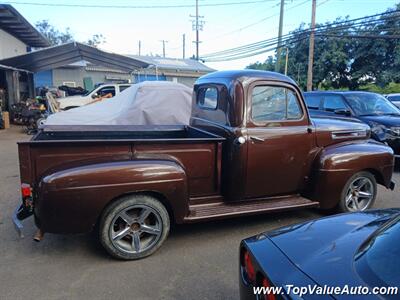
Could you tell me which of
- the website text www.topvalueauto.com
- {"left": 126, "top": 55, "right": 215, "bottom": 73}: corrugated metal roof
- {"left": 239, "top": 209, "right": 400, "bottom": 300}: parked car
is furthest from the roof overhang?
the website text www.topvalueauto.com

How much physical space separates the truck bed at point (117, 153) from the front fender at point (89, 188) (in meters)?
0.15

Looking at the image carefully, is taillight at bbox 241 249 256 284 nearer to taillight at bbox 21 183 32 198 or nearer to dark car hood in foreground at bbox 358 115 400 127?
taillight at bbox 21 183 32 198

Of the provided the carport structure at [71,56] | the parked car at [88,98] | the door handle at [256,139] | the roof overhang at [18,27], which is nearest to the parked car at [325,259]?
the door handle at [256,139]

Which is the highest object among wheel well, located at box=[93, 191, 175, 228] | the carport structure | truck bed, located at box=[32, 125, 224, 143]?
the carport structure

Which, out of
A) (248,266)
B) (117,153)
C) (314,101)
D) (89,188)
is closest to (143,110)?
(314,101)

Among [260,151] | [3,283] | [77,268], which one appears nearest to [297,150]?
[260,151]

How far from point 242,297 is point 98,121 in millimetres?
8545

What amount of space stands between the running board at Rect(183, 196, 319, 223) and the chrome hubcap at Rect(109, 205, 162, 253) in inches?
14.0

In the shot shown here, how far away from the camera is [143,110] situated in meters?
9.77

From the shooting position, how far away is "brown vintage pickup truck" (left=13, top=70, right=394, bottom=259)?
3307 mm

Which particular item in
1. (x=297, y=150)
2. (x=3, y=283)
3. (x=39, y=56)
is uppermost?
(x=39, y=56)

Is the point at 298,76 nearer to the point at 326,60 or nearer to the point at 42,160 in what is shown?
the point at 326,60

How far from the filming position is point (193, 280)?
10.6 ft

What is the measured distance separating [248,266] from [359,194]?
3.30 m
